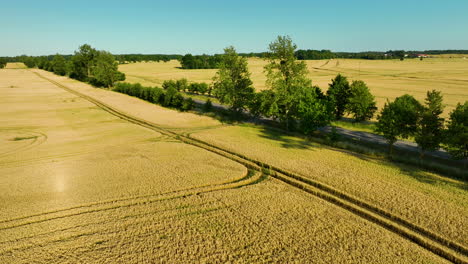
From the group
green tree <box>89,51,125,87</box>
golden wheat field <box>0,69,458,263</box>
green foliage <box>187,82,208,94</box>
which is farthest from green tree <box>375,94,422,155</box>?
green tree <box>89,51,125,87</box>

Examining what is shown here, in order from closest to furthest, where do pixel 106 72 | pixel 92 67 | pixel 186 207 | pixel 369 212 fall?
pixel 369 212 → pixel 186 207 → pixel 106 72 → pixel 92 67

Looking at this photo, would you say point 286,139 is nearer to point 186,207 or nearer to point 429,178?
point 429,178

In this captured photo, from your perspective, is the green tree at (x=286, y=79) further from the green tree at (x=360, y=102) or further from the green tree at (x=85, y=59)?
the green tree at (x=85, y=59)

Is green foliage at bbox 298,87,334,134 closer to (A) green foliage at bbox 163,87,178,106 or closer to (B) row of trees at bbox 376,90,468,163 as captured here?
(B) row of trees at bbox 376,90,468,163

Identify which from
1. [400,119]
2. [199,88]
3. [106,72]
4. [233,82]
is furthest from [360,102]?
[106,72]

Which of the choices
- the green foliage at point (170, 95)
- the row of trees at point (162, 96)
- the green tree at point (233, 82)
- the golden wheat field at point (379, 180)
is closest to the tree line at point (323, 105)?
the green tree at point (233, 82)

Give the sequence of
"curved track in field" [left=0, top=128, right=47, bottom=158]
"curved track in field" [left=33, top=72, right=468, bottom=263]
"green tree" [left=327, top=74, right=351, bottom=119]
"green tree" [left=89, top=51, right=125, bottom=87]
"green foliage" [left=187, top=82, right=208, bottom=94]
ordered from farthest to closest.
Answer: "green tree" [left=89, top=51, right=125, bottom=87], "green foliage" [left=187, top=82, right=208, bottom=94], "green tree" [left=327, top=74, right=351, bottom=119], "curved track in field" [left=0, top=128, right=47, bottom=158], "curved track in field" [left=33, top=72, right=468, bottom=263]
